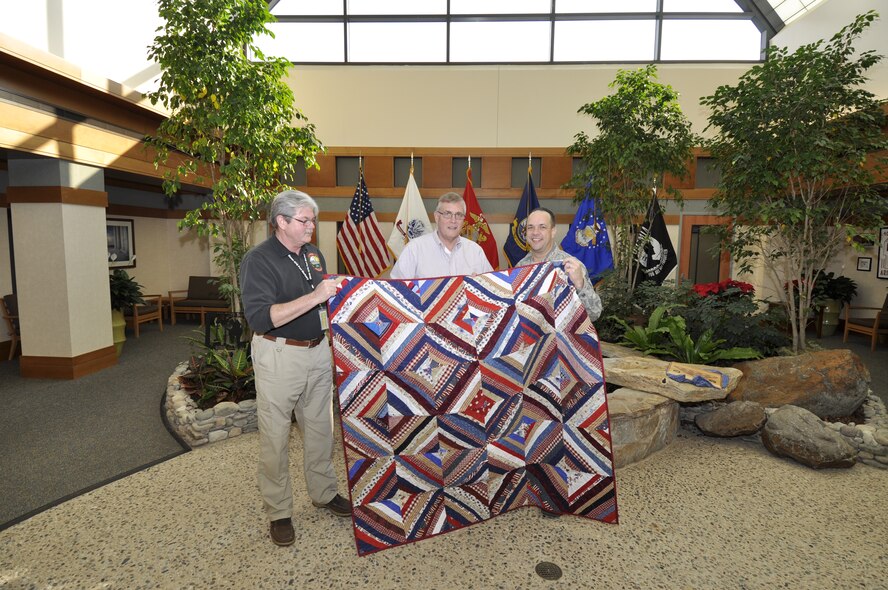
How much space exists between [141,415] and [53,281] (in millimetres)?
1813

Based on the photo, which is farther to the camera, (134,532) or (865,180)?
(865,180)

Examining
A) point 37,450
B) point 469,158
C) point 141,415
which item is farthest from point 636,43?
point 37,450

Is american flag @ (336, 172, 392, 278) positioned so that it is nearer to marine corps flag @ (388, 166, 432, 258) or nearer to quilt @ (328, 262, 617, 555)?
marine corps flag @ (388, 166, 432, 258)

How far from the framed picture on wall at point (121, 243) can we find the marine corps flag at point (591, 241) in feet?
22.7

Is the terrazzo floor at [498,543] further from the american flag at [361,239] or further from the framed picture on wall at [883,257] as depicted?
the framed picture on wall at [883,257]

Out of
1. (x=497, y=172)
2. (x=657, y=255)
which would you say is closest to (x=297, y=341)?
(x=657, y=255)

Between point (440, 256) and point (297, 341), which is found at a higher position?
point (440, 256)

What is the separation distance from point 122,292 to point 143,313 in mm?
902

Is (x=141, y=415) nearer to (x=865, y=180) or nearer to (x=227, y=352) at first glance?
(x=227, y=352)

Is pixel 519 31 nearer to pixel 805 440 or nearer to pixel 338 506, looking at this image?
pixel 805 440

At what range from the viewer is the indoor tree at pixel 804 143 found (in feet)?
11.4

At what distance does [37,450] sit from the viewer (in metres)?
3.17

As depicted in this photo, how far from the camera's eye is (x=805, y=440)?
2857 mm

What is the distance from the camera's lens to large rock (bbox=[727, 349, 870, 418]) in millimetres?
3238
